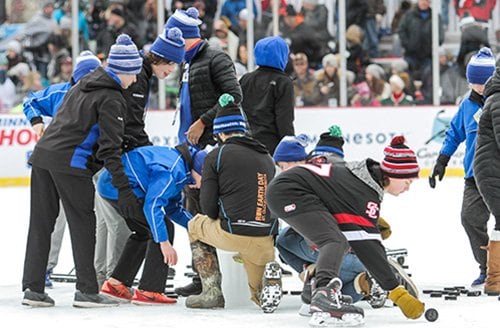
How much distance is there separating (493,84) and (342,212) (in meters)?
1.61

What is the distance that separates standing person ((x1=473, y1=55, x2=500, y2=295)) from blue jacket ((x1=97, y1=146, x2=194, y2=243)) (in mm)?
1607

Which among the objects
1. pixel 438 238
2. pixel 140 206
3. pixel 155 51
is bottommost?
pixel 438 238

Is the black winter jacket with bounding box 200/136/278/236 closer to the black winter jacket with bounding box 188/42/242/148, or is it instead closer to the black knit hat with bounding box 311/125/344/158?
the black knit hat with bounding box 311/125/344/158

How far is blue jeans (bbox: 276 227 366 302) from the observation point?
6.70m

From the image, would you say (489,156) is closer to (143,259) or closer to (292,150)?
(292,150)

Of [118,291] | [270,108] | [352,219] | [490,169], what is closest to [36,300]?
[118,291]

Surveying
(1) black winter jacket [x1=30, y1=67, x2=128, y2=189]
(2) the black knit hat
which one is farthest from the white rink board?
(1) black winter jacket [x1=30, y1=67, x2=128, y2=189]

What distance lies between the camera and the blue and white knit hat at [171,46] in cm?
716

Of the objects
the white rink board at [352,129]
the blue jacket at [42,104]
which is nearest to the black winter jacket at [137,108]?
the blue jacket at [42,104]

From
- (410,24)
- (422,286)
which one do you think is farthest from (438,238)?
(410,24)

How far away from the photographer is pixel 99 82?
22.4 feet

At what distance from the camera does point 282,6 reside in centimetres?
1591

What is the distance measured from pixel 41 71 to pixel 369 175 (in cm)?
1040

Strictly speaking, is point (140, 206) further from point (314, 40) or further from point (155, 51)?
point (314, 40)
